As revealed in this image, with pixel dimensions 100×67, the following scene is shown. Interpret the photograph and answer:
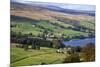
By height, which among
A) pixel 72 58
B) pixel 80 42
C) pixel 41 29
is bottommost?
pixel 72 58

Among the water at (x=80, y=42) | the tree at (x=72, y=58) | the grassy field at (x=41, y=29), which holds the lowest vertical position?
the tree at (x=72, y=58)

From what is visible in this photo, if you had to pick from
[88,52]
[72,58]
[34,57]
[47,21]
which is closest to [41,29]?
[47,21]

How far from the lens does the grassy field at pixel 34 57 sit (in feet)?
6.64

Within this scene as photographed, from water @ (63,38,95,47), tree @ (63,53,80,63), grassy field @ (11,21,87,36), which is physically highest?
grassy field @ (11,21,87,36)

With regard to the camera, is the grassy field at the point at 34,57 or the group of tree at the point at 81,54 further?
the group of tree at the point at 81,54

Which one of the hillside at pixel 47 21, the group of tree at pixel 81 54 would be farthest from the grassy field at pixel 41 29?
the group of tree at pixel 81 54

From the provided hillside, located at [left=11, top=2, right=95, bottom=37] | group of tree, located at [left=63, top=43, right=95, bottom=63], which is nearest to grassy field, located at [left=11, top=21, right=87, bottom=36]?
hillside, located at [left=11, top=2, right=95, bottom=37]

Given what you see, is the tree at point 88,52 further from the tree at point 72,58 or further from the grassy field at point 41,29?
the grassy field at point 41,29

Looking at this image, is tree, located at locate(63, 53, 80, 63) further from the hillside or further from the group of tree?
the hillside

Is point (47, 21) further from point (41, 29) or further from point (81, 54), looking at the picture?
point (81, 54)

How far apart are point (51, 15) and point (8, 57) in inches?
26.3

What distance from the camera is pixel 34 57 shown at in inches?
82.8

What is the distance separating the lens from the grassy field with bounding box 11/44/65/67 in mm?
2023

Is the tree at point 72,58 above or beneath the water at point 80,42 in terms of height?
beneath
